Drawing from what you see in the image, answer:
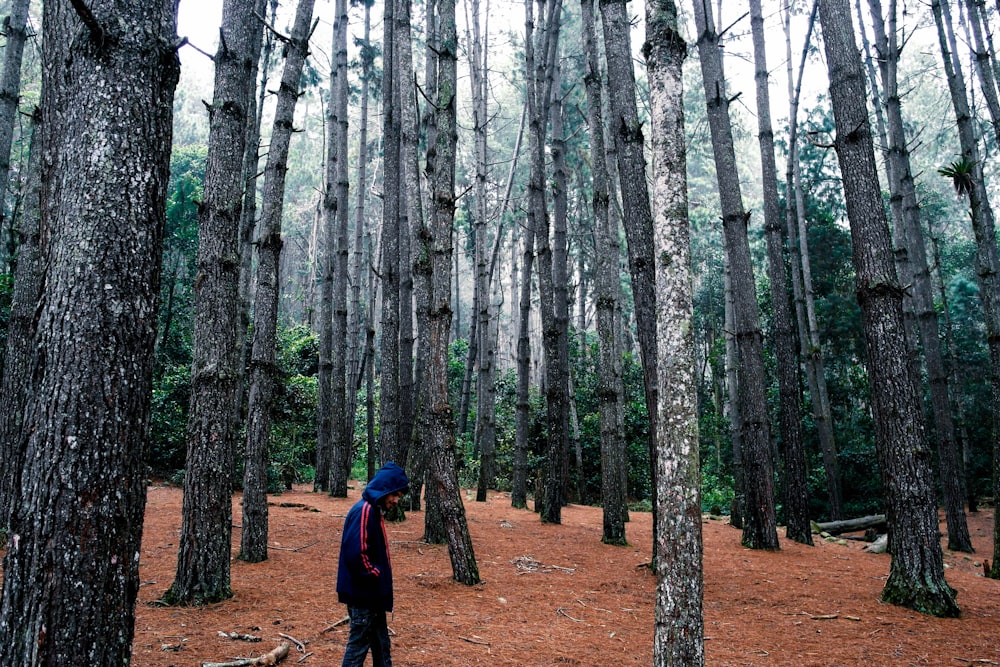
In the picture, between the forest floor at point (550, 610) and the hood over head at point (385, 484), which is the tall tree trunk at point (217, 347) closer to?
the forest floor at point (550, 610)

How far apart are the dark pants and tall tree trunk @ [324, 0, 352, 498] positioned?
345 inches

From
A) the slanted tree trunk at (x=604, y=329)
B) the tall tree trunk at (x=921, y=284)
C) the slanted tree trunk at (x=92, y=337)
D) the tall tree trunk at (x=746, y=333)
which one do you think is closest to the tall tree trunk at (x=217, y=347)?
the slanted tree trunk at (x=92, y=337)

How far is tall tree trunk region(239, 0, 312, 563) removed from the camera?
647 cm

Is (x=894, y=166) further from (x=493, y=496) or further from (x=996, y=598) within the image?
(x=493, y=496)

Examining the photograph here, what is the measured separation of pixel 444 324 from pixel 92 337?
4423 mm

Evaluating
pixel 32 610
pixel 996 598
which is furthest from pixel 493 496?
pixel 32 610

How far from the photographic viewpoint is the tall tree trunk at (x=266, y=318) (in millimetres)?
6473

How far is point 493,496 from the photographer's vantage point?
50.4 ft

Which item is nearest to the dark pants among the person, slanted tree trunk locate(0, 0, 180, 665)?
the person

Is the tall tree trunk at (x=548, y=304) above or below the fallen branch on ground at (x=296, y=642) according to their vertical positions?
above

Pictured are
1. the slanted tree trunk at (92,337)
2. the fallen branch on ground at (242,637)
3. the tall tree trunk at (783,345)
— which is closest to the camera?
the slanted tree trunk at (92,337)

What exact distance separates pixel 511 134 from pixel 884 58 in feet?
79.9

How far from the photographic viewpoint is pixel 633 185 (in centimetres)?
720

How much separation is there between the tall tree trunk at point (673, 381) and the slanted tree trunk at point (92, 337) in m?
2.59
